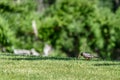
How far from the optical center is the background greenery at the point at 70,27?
44447 millimetres

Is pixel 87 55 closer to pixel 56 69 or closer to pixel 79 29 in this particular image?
pixel 56 69

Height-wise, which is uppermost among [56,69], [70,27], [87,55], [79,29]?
[56,69]

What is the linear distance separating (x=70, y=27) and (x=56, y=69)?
30.6 m

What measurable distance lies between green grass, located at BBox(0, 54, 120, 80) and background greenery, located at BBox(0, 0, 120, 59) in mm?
27517

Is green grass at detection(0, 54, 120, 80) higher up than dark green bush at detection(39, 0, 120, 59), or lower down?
higher up

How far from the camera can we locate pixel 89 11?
46.2 meters

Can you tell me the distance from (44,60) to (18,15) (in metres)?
27.9

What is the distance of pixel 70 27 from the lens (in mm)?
45281

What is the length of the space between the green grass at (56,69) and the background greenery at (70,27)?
2752cm

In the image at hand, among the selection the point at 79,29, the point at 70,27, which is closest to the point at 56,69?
the point at 70,27

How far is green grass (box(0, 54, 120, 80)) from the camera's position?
13.6 m

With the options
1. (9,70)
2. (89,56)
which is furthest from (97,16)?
(9,70)

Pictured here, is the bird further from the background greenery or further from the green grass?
the background greenery

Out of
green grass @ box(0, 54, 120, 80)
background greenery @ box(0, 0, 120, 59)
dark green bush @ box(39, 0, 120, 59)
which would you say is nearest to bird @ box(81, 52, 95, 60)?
green grass @ box(0, 54, 120, 80)
